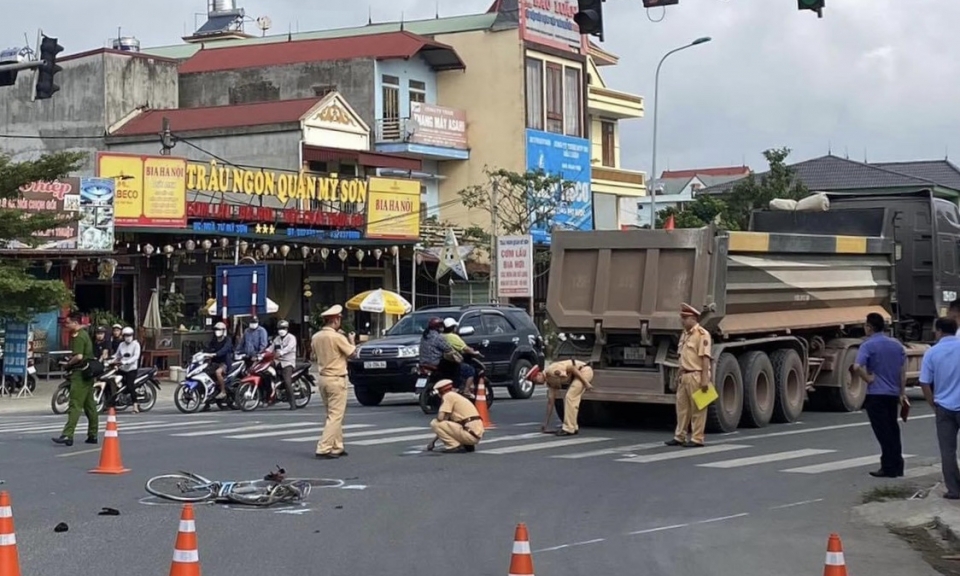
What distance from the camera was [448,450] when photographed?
16547 mm

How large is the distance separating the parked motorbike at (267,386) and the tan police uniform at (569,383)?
7.82m

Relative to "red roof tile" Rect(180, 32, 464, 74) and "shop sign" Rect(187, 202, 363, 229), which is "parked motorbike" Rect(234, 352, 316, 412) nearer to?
"shop sign" Rect(187, 202, 363, 229)

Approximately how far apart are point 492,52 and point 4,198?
79.5 ft

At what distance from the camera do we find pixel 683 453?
16.6 meters

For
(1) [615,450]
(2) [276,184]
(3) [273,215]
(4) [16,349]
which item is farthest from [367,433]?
(2) [276,184]

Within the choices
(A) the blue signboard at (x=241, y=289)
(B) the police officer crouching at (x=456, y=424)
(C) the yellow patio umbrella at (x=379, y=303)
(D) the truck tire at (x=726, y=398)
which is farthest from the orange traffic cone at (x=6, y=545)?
(C) the yellow patio umbrella at (x=379, y=303)

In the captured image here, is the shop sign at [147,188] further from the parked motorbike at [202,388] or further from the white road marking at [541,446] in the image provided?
the white road marking at [541,446]

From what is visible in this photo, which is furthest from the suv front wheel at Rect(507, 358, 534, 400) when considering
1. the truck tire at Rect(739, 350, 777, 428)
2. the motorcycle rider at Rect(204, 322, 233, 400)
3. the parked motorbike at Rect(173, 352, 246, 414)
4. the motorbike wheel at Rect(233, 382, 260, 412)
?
the truck tire at Rect(739, 350, 777, 428)

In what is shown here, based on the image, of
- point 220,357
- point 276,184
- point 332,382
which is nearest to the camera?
point 332,382

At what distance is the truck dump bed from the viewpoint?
18125mm

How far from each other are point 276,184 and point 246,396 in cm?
1429

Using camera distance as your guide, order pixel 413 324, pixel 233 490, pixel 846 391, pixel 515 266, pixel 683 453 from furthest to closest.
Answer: pixel 515 266 < pixel 413 324 < pixel 846 391 < pixel 683 453 < pixel 233 490

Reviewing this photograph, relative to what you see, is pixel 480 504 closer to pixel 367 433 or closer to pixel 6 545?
pixel 6 545

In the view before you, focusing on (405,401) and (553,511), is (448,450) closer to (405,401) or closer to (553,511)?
(553,511)
